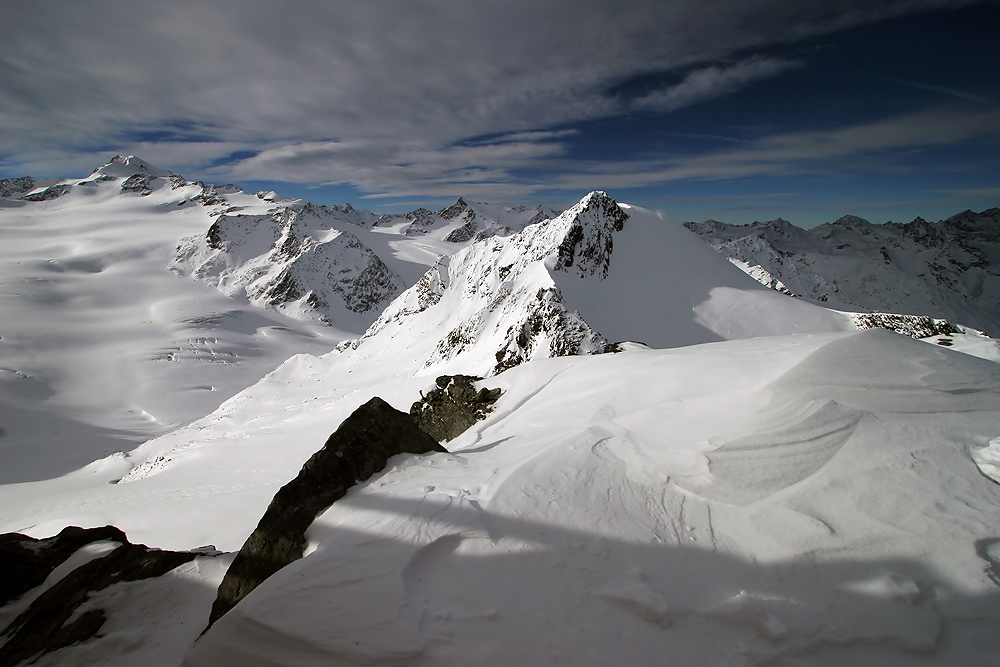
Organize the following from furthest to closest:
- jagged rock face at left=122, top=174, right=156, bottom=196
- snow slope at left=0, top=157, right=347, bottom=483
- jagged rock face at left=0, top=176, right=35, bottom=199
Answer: jagged rock face at left=0, top=176, right=35, bottom=199 < jagged rock face at left=122, top=174, right=156, bottom=196 < snow slope at left=0, top=157, right=347, bottom=483

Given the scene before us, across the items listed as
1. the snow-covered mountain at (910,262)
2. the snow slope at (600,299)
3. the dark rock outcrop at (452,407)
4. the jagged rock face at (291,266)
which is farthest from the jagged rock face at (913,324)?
the snow-covered mountain at (910,262)

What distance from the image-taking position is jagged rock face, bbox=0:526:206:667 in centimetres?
349

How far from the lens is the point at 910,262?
519 ft

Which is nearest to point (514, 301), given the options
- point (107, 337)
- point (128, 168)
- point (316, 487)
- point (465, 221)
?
point (316, 487)

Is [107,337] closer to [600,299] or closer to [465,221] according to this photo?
[600,299]

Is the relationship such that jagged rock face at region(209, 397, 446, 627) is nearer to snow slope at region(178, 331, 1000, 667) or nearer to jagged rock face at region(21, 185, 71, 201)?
snow slope at region(178, 331, 1000, 667)

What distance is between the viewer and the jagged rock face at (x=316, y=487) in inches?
136

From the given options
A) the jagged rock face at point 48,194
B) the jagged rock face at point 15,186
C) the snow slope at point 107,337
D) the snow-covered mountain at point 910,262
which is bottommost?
the snow-covered mountain at point 910,262

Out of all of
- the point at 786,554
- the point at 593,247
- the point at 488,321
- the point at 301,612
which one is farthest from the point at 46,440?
the point at 786,554

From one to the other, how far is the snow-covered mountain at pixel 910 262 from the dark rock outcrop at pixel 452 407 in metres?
99.2

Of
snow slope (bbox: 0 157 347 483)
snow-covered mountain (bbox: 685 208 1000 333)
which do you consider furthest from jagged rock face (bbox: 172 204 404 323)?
snow-covered mountain (bbox: 685 208 1000 333)

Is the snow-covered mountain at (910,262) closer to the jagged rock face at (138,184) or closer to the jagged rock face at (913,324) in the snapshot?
the jagged rock face at (913,324)

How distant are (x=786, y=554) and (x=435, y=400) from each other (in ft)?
30.7

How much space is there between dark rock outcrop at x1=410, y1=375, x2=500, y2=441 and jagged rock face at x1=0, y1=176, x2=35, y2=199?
625 feet
